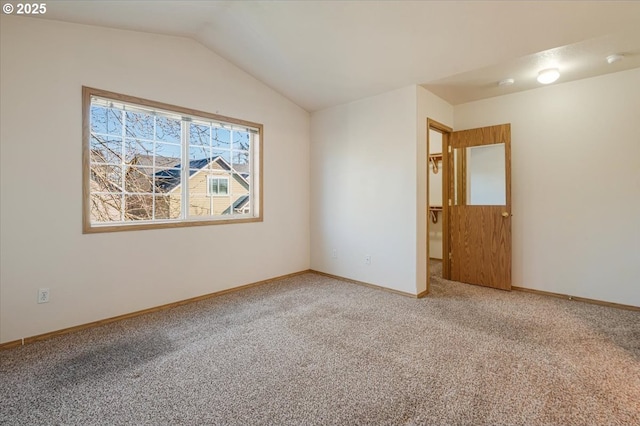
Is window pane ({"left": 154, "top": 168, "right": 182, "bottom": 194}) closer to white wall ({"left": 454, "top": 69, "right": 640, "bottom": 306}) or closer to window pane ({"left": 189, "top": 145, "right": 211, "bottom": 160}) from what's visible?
window pane ({"left": 189, "top": 145, "right": 211, "bottom": 160})

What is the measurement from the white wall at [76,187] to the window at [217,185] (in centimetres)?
45

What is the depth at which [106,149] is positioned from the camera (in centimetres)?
293

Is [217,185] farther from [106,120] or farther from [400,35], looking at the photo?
[400,35]

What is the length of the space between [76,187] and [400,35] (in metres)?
3.22

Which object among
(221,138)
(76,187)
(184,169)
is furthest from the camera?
(221,138)

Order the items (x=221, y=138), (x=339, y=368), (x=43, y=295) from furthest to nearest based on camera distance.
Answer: (x=221, y=138) < (x=43, y=295) < (x=339, y=368)

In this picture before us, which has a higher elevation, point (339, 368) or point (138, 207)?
point (138, 207)

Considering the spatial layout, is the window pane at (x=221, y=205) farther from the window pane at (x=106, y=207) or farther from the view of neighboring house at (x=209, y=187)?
the window pane at (x=106, y=207)

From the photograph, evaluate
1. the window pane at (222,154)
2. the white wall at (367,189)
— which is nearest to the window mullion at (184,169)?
the window pane at (222,154)

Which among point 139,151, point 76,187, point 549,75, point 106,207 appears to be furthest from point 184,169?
point 549,75

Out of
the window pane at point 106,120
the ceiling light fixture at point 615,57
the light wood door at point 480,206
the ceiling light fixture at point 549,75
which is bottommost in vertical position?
the light wood door at point 480,206

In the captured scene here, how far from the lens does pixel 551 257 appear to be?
3523mm

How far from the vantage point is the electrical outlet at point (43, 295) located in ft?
8.13

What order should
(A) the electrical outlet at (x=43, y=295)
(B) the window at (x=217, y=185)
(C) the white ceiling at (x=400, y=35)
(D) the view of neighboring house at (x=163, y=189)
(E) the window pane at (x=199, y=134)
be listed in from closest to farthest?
(C) the white ceiling at (x=400, y=35), (A) the electrical outlet at (x=43, y=295), (D) the view of neighboring house at (x=163, y=189), (E) the window pane at (x=199, y=134), (B) the window at (x=217, y=185)
